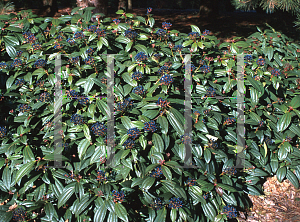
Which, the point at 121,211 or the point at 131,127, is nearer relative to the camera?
the point at 121,211

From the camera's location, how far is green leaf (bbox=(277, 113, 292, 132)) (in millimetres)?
2725

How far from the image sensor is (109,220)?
6.45 ft

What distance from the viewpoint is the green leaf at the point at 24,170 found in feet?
6.67

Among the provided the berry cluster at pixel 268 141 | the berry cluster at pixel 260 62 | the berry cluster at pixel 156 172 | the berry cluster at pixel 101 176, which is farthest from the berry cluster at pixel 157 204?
the berry cluster at pixel 260 62

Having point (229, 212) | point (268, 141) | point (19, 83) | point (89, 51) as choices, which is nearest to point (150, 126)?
point (89, 51)

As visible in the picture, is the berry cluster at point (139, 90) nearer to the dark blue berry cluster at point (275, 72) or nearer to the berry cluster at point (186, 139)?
the berry cluster at point (186, 139)

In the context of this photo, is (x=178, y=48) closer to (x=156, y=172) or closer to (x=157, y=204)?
(x=156, y=172)

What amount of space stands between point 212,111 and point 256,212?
4.30 ft

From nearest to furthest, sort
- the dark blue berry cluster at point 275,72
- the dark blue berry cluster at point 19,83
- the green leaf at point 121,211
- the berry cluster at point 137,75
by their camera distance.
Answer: the green leaf at point 121,211
the berry cluster at point 137,75
the dark blue berry cluster at point 19,83
the dark blue berry cluster at point 275,72

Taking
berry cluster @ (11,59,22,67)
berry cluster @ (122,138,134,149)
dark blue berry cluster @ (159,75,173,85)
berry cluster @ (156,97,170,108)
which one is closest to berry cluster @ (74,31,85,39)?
berry cluster @ (11,59,22,67)

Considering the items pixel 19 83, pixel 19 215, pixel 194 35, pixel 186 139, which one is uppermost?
pixel 194 35

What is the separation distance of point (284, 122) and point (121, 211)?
2.02 meters

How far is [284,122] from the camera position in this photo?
8.96ft

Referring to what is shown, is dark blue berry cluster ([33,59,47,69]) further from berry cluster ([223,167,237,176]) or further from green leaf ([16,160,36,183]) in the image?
berry cluster ([223,167,237,176])
